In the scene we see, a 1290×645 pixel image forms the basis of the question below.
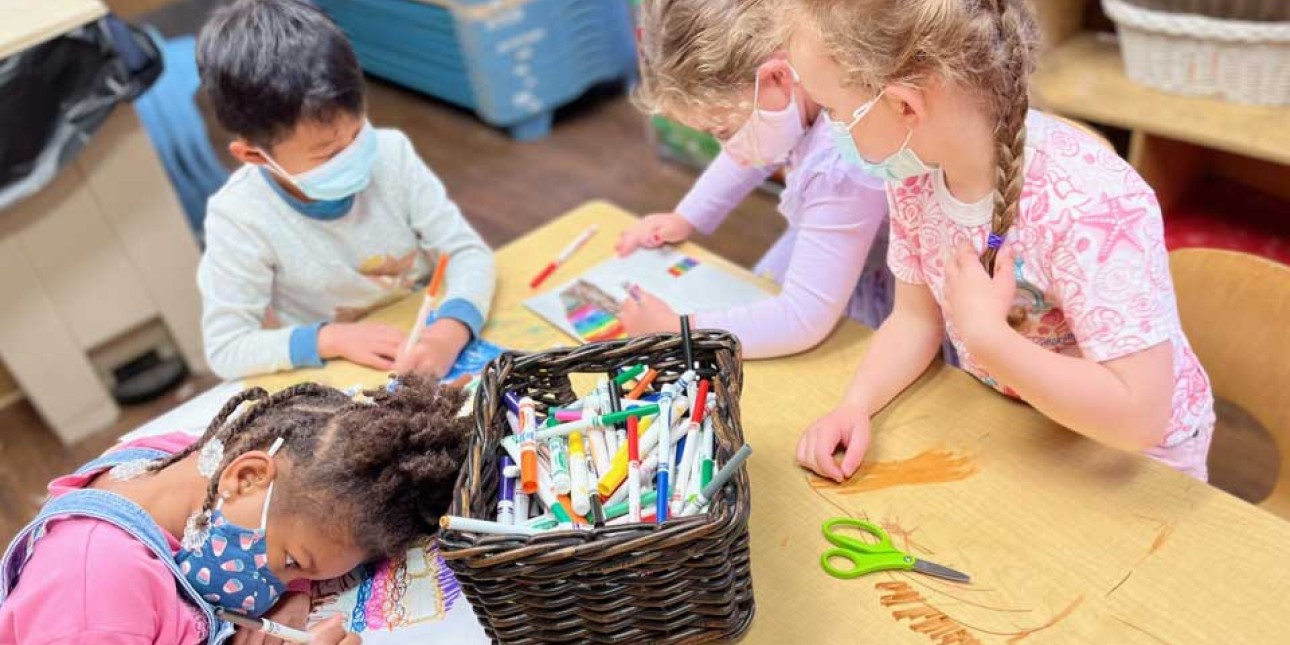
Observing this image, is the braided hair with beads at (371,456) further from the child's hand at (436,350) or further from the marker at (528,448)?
the child's hand at (436,350)

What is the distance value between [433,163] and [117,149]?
4.22 ft

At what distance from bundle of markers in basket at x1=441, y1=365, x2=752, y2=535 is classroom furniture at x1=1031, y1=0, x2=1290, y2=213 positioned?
1057 millimetres

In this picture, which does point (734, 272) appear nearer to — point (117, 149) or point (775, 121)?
point (775, 121)

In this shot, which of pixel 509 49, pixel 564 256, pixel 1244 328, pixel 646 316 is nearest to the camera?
pixel 1244 328

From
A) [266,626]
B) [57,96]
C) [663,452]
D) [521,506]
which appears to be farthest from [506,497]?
[57,96]

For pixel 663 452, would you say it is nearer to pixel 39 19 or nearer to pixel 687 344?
pixel 687 344

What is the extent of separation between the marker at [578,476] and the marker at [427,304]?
42 centimetres

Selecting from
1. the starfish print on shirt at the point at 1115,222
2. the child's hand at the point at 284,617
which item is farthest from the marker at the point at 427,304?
the starfish print on shirt at the point at 1115,222

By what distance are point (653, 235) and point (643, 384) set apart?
0.49m

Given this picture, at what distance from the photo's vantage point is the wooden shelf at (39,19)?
1795 mm

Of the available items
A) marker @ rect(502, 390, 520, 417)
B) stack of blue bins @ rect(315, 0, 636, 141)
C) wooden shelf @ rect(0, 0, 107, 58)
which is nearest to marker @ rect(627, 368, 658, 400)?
marker @ rect(502, 390, 520, 417)

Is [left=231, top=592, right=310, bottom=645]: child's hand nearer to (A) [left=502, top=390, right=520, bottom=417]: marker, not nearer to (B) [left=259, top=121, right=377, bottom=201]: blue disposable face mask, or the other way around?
(A) [left=502, top=390, right=520, bottom=417]: marker

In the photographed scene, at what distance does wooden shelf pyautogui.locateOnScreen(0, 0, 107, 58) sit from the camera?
1.79 meters

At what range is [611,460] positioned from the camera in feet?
2.62
